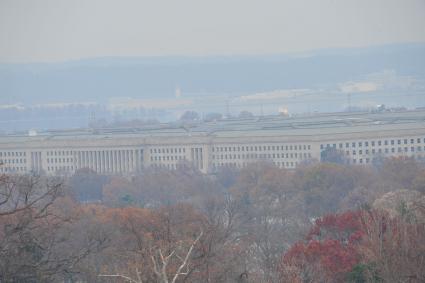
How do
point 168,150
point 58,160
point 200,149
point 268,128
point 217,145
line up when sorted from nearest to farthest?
1. point 217,145
2. point 200,149
3. point 168,150
4. point 58,160
5. point 268,128

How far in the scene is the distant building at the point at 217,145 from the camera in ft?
263

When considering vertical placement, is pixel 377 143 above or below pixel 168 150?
above

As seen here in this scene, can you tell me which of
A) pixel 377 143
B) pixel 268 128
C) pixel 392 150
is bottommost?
pixel 392 150

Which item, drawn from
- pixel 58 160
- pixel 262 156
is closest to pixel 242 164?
pixel 262 156

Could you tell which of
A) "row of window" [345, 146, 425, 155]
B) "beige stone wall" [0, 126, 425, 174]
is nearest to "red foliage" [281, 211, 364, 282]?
"beige stone wall" [0, 126, 425, 174]

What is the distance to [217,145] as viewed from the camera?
8506 centimetres

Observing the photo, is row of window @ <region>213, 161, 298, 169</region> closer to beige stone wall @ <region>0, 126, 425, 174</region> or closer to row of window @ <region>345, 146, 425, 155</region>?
beige stone wall @ <region>0, 126, 425, 174</region>

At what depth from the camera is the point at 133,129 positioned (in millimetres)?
102062

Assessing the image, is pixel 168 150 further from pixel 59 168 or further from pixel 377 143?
pixel 377 143

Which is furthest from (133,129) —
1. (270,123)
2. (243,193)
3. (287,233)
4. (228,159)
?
(287,233)

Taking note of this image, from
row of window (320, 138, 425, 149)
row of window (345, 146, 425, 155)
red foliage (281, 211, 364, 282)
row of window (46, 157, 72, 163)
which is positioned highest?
red foliage (281, 211, 364, 282)

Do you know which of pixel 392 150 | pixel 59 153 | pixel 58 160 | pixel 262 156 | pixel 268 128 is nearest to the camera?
pixel 392 150

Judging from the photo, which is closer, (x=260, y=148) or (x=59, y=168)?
(x=260, y=148)

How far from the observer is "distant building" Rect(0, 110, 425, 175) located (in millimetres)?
80062
